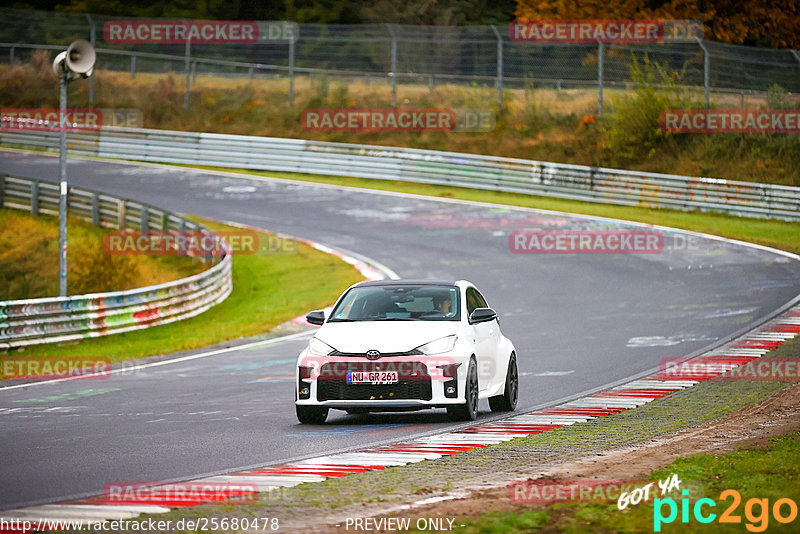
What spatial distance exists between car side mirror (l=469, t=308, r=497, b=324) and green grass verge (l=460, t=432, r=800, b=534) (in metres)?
4.29

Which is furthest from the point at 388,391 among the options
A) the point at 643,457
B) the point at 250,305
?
the point at 250,305

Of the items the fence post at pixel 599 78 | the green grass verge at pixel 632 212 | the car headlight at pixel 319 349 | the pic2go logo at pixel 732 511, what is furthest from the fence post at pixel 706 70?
the pic2go logo at pixel 732 511

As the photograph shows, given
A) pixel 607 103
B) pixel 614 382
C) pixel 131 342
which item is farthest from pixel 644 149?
pixel 614 382

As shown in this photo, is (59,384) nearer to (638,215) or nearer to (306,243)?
(306,243)

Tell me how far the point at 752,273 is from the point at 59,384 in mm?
15353

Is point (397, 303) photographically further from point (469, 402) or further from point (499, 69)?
point (499, 69)

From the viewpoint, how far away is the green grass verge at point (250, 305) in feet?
66.7

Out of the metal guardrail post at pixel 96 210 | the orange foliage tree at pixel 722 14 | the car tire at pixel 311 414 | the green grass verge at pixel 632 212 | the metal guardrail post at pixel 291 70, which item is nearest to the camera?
the car tire at pixel 311 414

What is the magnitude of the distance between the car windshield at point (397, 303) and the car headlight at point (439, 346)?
64cm

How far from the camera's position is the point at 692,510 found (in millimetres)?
6859

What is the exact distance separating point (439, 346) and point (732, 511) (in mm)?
5342

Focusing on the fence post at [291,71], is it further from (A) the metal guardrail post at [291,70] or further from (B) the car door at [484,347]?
(B) the car door at [484,347]

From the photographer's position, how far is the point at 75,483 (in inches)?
351

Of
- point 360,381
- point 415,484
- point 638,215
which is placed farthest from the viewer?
point 638,215
